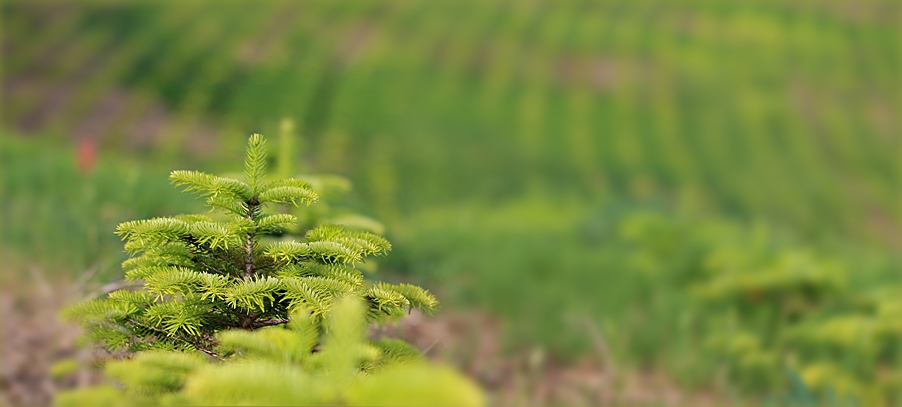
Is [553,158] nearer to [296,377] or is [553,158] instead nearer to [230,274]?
[230,274]

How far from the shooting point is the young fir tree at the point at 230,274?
118cm

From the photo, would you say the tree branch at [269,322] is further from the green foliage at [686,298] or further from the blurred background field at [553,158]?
the green foliage at [686,298]

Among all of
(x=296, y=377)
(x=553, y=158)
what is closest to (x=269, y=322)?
(x=296, y=377)

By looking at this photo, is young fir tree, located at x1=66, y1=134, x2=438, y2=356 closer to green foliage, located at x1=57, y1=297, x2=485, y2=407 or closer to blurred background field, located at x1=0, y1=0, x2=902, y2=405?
green foliage, located at x1=57, y1=297, x2=485, y2=407

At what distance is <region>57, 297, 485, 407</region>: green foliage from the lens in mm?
846

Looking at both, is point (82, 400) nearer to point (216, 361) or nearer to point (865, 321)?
point (216, 361)

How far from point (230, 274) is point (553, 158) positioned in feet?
12.9

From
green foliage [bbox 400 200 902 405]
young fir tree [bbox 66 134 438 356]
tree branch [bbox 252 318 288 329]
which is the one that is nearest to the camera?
young fir tree [bbox 66 134 438 356]

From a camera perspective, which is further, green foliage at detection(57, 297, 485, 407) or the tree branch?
the tree branch

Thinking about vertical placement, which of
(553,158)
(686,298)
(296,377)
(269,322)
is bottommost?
(296,377)

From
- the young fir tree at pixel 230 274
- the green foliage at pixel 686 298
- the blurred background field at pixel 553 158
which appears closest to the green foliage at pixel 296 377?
the young fir tree at pixel 230 274

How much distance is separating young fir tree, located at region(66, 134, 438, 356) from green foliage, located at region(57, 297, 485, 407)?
79 millimetres

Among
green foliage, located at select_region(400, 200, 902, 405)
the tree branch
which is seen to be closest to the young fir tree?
the tree branch

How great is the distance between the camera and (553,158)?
5.10m
